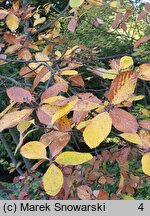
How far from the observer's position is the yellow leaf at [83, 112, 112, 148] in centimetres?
46

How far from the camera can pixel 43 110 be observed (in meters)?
0.53

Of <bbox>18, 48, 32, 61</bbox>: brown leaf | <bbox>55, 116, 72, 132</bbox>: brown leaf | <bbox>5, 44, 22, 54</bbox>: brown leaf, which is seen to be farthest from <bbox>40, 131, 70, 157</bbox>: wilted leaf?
<bbox>5, 44, 22, 54</bbox>: brown leaf

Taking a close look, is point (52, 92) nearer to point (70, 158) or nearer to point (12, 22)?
point (70, 158)

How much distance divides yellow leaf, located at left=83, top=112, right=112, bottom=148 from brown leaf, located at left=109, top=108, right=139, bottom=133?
0.02m

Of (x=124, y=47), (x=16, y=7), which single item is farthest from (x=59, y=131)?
(x=124, y=47)

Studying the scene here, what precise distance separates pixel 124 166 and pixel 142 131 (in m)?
0.46

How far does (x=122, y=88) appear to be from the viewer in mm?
486

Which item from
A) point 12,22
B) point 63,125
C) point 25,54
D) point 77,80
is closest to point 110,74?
point 77,80

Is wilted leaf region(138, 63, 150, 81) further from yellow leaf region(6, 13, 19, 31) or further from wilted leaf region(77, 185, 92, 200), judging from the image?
yellow leaf region(6, 13, 19, 31)

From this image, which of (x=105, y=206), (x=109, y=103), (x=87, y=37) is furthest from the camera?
(x=87, y=37)

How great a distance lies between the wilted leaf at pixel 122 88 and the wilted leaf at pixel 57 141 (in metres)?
0.11

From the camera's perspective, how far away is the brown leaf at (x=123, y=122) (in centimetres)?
48

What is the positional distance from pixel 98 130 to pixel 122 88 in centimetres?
8

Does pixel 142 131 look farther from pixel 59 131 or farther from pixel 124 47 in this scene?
pixel 124 47
